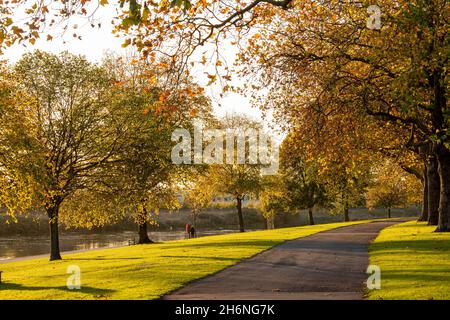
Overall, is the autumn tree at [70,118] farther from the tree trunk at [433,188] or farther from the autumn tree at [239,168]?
the autumn tree at [239,168]

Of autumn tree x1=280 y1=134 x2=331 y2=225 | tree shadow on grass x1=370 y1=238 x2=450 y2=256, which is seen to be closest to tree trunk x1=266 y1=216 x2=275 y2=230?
autumn tree x1=280 y1=134 x2=331 y2=225

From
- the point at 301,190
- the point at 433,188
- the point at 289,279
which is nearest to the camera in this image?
the point at 289,279

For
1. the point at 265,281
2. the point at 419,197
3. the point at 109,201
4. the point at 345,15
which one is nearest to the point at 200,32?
the point at 265,281

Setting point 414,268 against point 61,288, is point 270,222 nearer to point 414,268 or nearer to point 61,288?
point 414,268

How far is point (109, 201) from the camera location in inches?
1428

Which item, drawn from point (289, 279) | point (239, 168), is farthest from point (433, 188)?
point (239, 168)

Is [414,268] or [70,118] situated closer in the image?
[414,268]

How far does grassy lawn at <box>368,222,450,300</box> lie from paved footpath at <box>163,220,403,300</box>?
0.71 metres

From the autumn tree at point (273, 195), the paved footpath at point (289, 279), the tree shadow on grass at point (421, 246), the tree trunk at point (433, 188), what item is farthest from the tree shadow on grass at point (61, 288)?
the autumn tree at point (273, 195)

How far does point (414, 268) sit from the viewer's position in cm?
1822

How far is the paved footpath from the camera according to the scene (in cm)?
1407

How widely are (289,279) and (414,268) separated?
465cm

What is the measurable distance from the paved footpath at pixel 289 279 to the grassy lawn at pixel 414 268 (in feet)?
2.33
